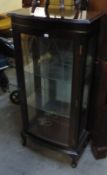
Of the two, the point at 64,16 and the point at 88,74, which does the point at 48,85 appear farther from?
the point at 64,16

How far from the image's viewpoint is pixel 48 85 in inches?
61.2

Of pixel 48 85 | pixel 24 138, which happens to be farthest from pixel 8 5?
pixel 24 138

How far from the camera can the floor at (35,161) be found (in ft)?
4.94

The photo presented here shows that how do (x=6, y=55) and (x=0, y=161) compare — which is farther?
(x=6, y=55)

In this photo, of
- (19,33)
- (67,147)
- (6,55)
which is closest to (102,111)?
(67,147)

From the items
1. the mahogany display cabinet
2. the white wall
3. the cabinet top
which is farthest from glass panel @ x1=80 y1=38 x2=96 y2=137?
the white wall

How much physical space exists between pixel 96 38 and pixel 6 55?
119 centimetres

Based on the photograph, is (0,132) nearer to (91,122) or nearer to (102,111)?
(91,122)

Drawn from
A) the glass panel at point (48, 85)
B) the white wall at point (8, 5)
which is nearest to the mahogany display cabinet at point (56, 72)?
the glass panel at point (48, 85)

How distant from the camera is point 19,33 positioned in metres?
1.28

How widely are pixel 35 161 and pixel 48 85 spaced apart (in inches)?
22.5

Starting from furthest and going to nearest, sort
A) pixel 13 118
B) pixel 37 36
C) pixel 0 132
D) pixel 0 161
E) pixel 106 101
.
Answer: pixel 13 118
pixel 0 132
pixel 0 161
pixel 106 101
pixel 37 36

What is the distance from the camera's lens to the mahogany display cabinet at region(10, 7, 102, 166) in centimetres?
115

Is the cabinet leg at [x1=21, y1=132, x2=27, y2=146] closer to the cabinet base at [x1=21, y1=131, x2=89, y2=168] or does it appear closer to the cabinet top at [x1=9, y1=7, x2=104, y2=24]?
the cabinet base at [x1=21, y1=131, x2=89, y2=168]
